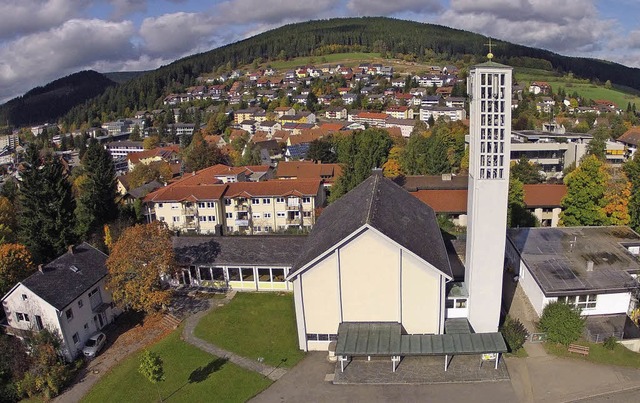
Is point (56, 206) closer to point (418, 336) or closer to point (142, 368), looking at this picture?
point (142, 368)

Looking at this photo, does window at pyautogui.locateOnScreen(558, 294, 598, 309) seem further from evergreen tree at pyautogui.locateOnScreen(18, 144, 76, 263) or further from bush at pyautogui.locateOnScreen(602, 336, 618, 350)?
evergreen tree at pyautogui.locateOnScreen(18, 144, 76, 263)

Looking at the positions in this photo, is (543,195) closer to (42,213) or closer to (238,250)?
(238,250)

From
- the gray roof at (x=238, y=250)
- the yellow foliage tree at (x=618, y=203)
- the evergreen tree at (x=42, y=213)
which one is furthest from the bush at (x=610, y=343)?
the evergreen tree at (x=42, y=213)

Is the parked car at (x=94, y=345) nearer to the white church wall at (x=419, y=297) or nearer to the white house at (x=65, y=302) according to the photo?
the white house at (x=65, y=302)

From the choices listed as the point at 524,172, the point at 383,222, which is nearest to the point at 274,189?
the point at 383,222

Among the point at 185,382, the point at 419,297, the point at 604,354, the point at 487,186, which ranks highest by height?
the point at 487,186

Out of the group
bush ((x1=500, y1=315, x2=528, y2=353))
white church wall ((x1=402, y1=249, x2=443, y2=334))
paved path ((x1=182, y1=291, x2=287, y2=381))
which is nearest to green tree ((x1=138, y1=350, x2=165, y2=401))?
paved path ((x1=182, y1=291, x2=287, y2=381))

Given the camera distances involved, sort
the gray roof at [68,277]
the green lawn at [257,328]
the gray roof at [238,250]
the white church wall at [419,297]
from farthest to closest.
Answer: the gray roof at [238,250]
the gray roof at [68,277]
the green lawn at [257,328]
the white church wall at [419,297]
